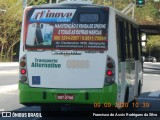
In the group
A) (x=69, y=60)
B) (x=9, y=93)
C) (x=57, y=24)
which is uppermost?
(x=57, y=24)

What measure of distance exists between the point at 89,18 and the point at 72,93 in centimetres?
178

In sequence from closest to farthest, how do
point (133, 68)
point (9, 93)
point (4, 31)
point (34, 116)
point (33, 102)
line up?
point (33, 102) → point (34, 116) → point (133, 68) → point (9, 93) → point (4, 31)

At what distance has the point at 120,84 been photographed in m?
11.8

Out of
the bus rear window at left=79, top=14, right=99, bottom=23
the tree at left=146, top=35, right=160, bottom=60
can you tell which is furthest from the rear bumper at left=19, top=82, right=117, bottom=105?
the tree at left=146, top=35, right=160, bottom=60

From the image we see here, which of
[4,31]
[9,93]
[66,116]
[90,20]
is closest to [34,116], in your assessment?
[66,116]

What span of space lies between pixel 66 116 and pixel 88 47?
2273 millimetres

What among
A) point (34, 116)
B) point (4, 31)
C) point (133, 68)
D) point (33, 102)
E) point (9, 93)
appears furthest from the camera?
point (4, 31)

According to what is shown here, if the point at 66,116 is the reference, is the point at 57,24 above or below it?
above

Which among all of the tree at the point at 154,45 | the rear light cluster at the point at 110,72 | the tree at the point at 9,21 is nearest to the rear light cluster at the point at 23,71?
the rear light cluster at the point at 110,72

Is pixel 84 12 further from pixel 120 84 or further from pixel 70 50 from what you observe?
pixel 120 84

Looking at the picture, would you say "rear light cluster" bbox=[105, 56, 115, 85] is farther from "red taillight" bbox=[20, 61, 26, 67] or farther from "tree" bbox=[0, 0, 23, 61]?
"tree" bbox=[0, 0, 23, 61]

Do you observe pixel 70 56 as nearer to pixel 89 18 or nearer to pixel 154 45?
A: pixel 89 18

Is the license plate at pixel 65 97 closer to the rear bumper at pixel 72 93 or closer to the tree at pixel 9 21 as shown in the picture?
the rear bumper at pixel 72 93

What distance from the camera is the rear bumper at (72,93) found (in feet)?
36.4
